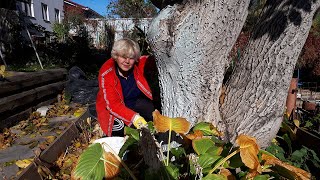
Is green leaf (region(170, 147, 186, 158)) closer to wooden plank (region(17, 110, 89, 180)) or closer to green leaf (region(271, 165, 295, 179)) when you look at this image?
green leaf (region(271, 165, 295, 179))

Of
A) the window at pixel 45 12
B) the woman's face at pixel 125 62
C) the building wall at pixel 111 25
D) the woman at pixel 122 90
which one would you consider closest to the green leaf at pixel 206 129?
the woman at pixel 122 90

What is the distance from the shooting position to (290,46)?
2113 mm

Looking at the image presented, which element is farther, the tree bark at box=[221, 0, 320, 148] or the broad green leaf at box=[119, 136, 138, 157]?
the tree bark at box=[221, 0, 320, 148]

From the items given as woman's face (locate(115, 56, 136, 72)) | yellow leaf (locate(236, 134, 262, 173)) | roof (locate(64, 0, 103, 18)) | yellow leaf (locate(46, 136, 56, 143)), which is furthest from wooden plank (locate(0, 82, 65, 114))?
roof (locate(64, 0, 103, 18))

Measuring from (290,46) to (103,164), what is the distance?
5.31ft

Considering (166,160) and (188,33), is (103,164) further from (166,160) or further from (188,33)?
(188,33)

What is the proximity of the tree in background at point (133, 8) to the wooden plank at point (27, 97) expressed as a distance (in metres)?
14.9

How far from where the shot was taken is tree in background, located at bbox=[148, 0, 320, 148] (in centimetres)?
196

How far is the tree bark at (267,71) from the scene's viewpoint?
2107 mm

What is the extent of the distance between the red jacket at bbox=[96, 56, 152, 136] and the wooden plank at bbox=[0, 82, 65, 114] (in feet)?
7.42

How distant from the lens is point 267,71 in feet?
7.20

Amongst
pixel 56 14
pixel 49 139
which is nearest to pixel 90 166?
pixel 49 139

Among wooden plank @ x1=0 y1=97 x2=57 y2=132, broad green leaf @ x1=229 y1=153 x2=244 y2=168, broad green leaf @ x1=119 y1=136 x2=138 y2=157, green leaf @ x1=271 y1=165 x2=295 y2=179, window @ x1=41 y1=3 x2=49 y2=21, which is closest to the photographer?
green leaf @ x1=271 y1=165 x2=295 y2=179

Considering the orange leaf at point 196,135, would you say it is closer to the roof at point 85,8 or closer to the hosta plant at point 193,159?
the hosta plant at point 193,159
